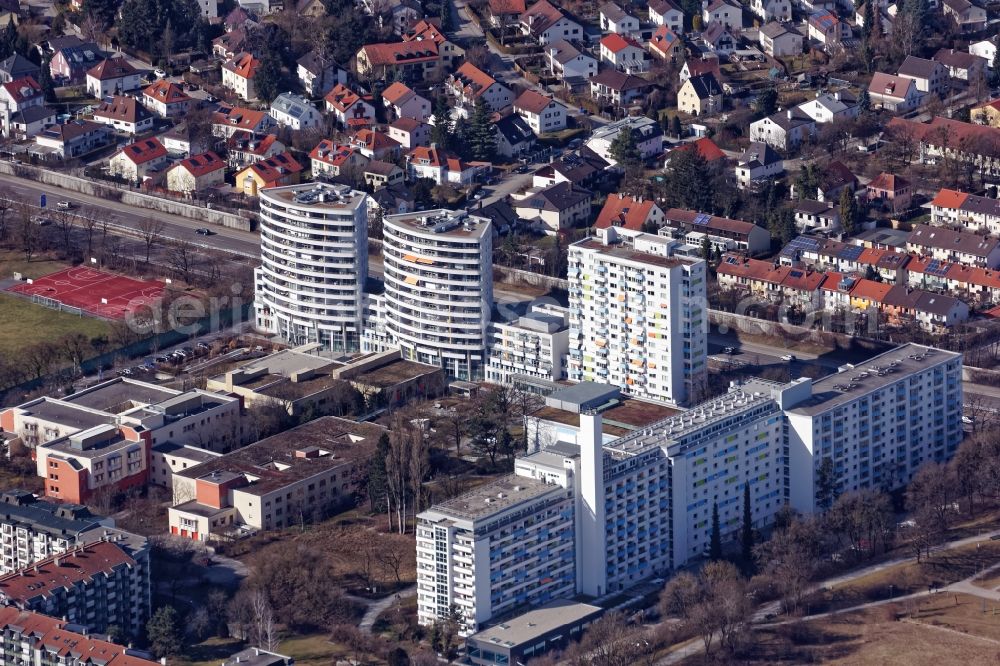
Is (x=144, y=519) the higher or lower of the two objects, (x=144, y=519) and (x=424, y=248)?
the lower

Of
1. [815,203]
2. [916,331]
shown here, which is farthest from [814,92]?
[916,331]

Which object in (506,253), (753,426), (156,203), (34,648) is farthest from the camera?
(156,203)

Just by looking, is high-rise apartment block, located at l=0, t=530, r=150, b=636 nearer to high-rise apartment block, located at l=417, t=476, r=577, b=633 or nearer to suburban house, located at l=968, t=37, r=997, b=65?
high-rise apartment block, located at l=417, t=476, r=577, b=633

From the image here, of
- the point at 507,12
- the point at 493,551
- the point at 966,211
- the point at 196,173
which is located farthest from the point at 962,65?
the point at 493,551

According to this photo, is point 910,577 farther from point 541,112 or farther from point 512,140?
point 541,112

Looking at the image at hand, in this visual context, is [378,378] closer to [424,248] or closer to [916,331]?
[424,248]

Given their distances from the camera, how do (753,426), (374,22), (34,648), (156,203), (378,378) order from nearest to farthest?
(34,648) < (753,426) < (378,378) < (156,203) < (374,22)

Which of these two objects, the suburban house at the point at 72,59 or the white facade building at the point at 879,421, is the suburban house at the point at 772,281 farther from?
the suburban house at the point at 72,59
